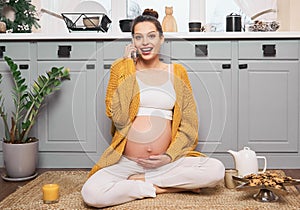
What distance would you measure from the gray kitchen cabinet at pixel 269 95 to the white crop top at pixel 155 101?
31.1 inches

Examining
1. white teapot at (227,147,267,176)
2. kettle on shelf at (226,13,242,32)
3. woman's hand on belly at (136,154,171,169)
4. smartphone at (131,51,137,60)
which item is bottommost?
white teapot at (227,147,267,176)

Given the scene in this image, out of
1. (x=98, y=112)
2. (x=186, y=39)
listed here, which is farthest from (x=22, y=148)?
(x=186, y=39)

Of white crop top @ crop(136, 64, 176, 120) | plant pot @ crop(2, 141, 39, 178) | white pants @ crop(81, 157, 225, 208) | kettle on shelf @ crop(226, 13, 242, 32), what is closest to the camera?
white pants @ crop(81, 157, 225, 208)

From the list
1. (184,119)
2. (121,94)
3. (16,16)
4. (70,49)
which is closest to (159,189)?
(184,119)

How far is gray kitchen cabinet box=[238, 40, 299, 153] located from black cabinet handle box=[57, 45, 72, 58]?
117 centimetres

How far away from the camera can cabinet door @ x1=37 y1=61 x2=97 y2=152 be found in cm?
309

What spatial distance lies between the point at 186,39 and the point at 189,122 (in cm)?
80

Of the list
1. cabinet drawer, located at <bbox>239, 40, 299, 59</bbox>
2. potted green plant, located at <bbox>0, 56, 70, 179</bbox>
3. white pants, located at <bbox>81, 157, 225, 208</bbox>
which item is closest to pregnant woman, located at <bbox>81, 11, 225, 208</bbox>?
white pants, located at <bbox>81, 157, 225, 208</bbox>

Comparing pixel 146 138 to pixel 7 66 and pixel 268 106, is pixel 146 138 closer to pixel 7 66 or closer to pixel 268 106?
pixel 268 106

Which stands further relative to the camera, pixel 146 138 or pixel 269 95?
pixel 269 95

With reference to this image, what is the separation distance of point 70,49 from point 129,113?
3.05ft

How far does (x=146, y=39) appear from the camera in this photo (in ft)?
8.00

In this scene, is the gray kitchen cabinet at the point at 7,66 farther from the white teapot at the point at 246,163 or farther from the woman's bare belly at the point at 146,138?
the white teapot at the point at 246,163

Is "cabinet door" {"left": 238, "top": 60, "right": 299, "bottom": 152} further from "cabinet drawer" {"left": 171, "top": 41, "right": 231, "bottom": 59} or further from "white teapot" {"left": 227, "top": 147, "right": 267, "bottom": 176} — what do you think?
"white teapot" {"left": 227, "top": 147, "right": 267, "bottom": 176}
